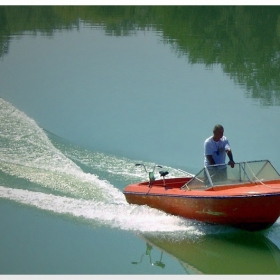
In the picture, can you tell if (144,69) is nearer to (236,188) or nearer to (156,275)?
(236,188)

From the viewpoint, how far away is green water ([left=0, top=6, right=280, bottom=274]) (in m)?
10.4

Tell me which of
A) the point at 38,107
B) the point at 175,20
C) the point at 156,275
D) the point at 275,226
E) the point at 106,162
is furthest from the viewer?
the point at 175,20

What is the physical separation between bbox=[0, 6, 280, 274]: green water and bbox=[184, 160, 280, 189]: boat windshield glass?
0.69 meters

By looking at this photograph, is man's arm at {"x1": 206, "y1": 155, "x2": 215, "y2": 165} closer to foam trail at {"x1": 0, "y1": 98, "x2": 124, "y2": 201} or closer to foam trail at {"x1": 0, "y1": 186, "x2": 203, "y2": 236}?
foam trail at {"x1": 0, "y1": 186, "x2": 203, "y2": 236}

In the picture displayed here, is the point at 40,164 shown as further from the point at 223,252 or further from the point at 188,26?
the point at 188,26

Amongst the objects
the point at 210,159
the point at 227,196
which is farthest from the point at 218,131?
the point at 227,196

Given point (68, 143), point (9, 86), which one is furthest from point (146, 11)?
point (68, 143)

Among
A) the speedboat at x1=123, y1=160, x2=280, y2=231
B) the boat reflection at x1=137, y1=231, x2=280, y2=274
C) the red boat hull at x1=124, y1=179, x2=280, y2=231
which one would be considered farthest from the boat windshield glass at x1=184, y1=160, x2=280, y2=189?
the boat reflection at x1=137, y1=231, x2=280, y2=274

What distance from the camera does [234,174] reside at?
10.9 meters

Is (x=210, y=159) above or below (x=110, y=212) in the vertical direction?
above

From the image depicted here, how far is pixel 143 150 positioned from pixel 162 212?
11.5 feet

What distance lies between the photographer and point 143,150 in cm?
1466

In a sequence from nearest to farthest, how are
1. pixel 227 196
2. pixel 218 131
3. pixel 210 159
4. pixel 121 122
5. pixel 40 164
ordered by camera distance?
pixel 227 196 < pixel 218 131 < pixel 210 159 < pixel 40 164 < pixel 121 122

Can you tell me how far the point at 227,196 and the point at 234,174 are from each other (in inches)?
28.6
